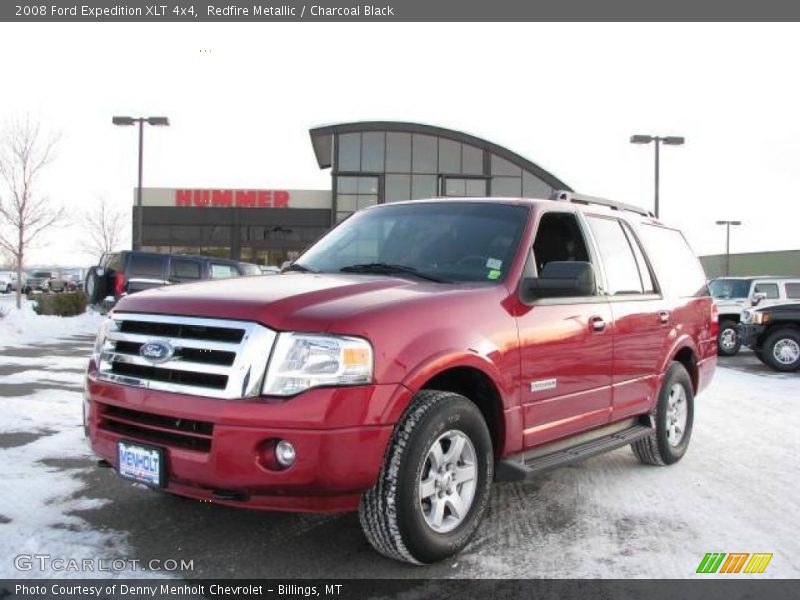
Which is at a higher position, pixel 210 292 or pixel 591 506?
pixel 210 292

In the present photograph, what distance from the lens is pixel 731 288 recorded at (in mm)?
16188

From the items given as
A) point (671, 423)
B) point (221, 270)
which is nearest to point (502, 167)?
point (221, 270)

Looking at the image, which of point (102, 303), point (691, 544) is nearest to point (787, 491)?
point (691, 544)

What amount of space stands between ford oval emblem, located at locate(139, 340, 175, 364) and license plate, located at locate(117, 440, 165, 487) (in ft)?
1.32

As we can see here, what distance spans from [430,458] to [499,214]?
1.72 meters

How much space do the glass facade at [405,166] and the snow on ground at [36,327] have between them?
17710 millimetres

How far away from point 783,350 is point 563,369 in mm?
10372

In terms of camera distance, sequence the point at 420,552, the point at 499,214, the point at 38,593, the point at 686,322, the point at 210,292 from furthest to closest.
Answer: the point at 686,322 < the point at 499,214 < the point at 210,292 < the point at 420,552 < the point at 38,593

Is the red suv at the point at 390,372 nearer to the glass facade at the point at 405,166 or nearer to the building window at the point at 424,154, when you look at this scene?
the glass facade at the point at 405,166

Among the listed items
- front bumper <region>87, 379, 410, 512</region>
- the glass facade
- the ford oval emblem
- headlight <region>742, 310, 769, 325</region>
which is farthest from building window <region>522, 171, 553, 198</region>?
front bumper <region>87, 379, 410, 512</region>

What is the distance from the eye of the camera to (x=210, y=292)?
3.47 metres

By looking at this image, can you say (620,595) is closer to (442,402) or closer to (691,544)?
(691,544)

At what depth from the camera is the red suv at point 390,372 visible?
2.99 meters

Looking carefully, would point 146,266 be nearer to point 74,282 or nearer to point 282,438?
point 282,438
